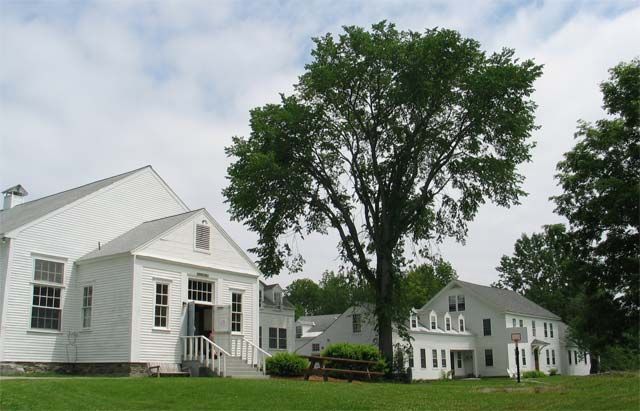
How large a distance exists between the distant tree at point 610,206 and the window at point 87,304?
21490 mm

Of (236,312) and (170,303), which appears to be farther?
(236,312)

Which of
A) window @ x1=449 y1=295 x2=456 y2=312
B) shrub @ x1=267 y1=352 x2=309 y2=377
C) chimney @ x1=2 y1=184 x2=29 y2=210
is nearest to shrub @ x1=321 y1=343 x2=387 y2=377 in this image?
shrub @ x1=267 y1=352 x2=309 y2=377

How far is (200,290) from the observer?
2523cm

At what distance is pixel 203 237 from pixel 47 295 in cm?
592

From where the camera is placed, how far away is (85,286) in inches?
961

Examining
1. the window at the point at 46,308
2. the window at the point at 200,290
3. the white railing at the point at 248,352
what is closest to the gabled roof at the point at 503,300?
the white railing at the point at 248,352

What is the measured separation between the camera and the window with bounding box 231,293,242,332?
2614 centimetres

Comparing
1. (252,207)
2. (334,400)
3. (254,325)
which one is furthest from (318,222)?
(334,400)

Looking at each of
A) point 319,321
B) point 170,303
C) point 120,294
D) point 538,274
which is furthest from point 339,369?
point 538,274

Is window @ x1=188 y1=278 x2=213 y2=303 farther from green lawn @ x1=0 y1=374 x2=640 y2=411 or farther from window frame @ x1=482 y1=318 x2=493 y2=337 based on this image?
window frame @ x1=482 y1=318 x2=493 y2=337

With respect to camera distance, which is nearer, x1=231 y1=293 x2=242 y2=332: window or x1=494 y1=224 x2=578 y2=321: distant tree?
x1=231 y1=293 x2=242 y2=332: window

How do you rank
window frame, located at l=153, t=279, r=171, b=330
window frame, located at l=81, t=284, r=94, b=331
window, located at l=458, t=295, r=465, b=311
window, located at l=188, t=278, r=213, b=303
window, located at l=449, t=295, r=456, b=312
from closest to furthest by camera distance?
window frame, located at l=153, t=279, r=171, b=330 → window frame, located at l=81, t=284, r=94, b=331 → window, located at l=188, t=278, r=213, b=303 → window, located at l=458, t=295, r=465, b=311 → window, located at l=449, t=295, r=456, b=312

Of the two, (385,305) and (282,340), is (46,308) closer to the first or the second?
(385,305)

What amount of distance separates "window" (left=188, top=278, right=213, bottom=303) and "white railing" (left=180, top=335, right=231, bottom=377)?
1724 millimetres
